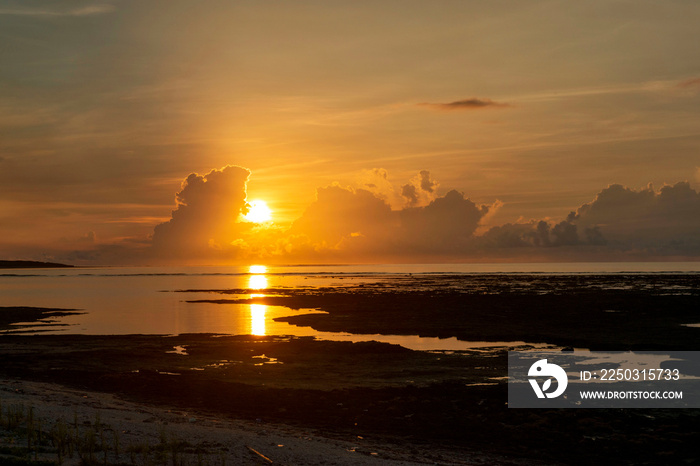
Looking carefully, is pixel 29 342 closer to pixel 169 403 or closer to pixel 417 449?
pixel 169 403

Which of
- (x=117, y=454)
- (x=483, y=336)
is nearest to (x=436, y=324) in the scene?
(x=483, y=336)

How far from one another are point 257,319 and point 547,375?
38709 millimetres

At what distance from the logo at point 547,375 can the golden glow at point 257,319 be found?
23453mm

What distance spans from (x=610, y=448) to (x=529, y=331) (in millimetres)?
27968

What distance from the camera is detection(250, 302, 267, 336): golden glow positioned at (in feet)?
161

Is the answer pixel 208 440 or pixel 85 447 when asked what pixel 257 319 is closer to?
pixel 208 440

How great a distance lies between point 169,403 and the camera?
2316cm

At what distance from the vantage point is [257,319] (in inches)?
2399

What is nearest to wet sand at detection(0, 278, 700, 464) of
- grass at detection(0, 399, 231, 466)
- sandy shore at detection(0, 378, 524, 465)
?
sandy shore at detection(0, 378, 524, 465)

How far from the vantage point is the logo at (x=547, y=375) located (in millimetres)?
23453

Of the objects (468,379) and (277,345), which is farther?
(277,345)

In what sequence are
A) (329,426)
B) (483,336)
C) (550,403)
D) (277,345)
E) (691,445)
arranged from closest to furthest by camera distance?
(691,445) → (329,426) → (550,403) → (277,345) → (483,336)

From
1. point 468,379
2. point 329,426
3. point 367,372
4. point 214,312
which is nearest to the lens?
point 329,426

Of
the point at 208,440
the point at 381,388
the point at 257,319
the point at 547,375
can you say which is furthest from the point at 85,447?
the point at 257,319
